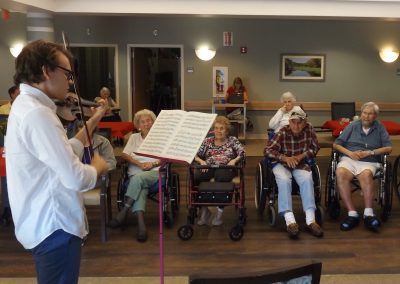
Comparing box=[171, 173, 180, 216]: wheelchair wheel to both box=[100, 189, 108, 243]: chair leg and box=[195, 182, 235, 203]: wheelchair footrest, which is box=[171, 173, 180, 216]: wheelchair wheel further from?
box=[100, 189, 108, 243]: chair leg

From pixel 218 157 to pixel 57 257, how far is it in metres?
2.55

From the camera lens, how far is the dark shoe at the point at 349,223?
12.6 feet

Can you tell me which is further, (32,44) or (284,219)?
(284,219)

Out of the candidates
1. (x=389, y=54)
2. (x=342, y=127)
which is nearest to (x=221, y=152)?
(x=342, y=127)

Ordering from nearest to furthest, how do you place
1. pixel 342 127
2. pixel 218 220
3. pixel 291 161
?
pixel 291 161, pixel 218 220, pixel 342 127

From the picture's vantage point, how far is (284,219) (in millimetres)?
3947

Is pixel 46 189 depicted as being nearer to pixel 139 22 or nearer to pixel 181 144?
pixel 181 144

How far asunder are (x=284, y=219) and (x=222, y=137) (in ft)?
2.82

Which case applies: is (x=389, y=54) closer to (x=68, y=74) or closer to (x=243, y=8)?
(x=243, y=8)

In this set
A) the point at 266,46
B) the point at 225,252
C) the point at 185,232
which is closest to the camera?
the point at 225,252

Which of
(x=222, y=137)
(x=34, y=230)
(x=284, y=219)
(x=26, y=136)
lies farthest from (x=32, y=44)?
(x=284, y=219)

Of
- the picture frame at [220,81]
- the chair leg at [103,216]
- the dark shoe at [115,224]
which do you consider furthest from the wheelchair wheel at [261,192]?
the picture frame at [220,81]

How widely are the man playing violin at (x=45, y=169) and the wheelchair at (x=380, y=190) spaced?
→ 2.95m

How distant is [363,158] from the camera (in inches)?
159
